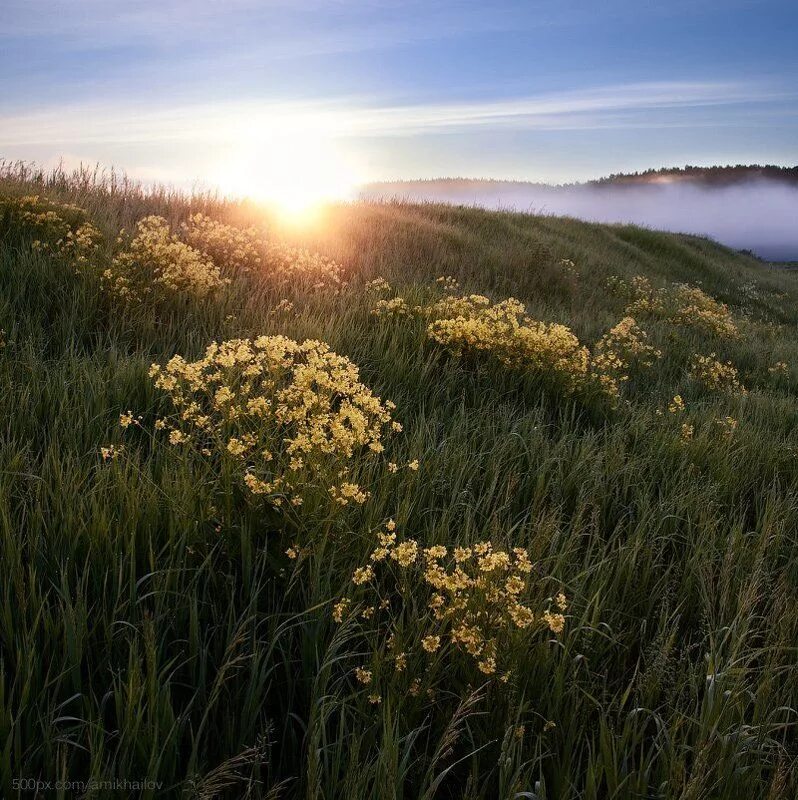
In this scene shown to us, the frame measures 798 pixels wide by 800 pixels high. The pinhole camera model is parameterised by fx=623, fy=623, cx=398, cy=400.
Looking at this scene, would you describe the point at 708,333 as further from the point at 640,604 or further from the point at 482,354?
the point at 640,604

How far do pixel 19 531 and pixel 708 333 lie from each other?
31.6ft

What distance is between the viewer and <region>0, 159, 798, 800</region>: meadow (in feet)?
5.53

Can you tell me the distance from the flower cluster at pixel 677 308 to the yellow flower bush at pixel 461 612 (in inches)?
339

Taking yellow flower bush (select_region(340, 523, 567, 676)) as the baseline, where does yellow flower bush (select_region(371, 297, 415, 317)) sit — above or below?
above

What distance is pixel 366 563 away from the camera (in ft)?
7.81

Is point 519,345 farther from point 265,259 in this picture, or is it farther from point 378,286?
point 265,259

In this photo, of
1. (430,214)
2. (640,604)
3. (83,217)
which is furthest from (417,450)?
(430,214)

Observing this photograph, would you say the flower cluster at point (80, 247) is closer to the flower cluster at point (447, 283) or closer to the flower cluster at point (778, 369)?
the flower cluster at point (447, 283)

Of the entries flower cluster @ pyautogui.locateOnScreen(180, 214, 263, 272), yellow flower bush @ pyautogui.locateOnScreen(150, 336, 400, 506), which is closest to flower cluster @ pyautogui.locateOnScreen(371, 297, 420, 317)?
flower cluster @ pyautogui.locateOnScreen(180, 214, 263, 272)

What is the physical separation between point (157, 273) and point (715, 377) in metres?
5.39

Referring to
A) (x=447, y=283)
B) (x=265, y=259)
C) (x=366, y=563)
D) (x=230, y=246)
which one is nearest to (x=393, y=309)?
(x=265, y=259)

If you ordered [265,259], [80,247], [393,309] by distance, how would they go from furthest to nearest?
[265,259] < [393,309] < [80,247]

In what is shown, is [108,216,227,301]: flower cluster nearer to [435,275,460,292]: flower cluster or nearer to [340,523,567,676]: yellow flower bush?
[435,275,460,292]: flower cluster

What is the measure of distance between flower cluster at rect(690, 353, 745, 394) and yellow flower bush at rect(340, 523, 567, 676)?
480cm
